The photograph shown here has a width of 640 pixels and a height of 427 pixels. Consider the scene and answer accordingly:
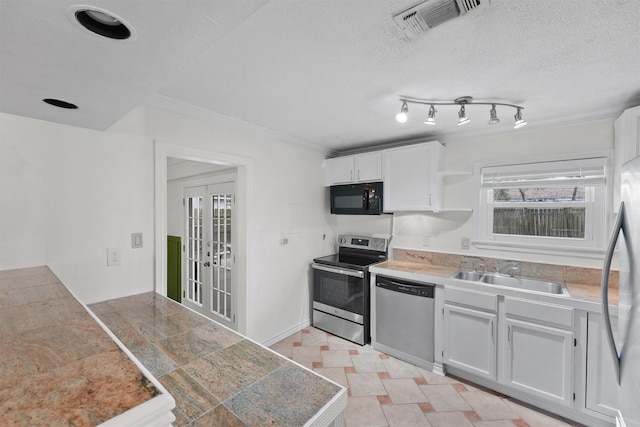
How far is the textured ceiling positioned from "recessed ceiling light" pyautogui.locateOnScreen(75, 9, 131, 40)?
0.03 metres

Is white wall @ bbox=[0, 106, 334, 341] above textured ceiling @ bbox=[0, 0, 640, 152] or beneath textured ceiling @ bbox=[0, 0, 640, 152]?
beneath

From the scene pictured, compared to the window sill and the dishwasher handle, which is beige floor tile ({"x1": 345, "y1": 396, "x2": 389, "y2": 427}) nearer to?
the dishwasher handle

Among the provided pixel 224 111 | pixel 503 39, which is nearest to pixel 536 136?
pixel 503 39

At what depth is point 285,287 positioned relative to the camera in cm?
322

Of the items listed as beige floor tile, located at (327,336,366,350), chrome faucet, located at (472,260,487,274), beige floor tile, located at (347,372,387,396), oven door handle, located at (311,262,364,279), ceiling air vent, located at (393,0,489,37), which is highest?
ceiling air vent, located at (393,0,489,37)

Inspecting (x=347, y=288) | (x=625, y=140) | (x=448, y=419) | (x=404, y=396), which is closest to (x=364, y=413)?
(x=404, y=396)

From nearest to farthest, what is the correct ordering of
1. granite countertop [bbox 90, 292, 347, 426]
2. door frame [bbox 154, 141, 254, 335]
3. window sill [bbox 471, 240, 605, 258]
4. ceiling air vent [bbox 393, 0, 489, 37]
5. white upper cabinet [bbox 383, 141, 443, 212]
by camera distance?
granite countertop [bbox 90, 292, 347, 426] < ceiling air vent [bbox 393, 0, 489, 37] < door frame [bbox 154, 141, 254, 335] < window sill [bbox 471, 240, 605, 258] < white upper cabinet [bbox 383, 141, 443, 212]

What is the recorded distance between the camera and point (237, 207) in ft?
9.31

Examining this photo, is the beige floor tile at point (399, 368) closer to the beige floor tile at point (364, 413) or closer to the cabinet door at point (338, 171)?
the beige floor tile at point (364, 413)

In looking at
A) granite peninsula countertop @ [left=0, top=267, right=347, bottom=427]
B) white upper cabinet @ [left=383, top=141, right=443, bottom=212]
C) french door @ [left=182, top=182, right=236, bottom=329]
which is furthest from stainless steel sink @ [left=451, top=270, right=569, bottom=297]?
french door @ [left=182, top=182, right=236, bottom=329]

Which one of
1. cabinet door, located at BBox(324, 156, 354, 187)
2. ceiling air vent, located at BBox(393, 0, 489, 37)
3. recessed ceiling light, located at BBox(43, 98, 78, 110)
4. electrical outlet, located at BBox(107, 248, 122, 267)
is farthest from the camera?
cabinet door, located at BBox(324, 156, 354, 187)

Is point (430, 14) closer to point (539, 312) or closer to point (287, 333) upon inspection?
point (539, 312)

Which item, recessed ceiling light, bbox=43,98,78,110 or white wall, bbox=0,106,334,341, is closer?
recessed ceiling light, bbox=43,98,78,110

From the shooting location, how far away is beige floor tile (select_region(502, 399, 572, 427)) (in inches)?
79.4
